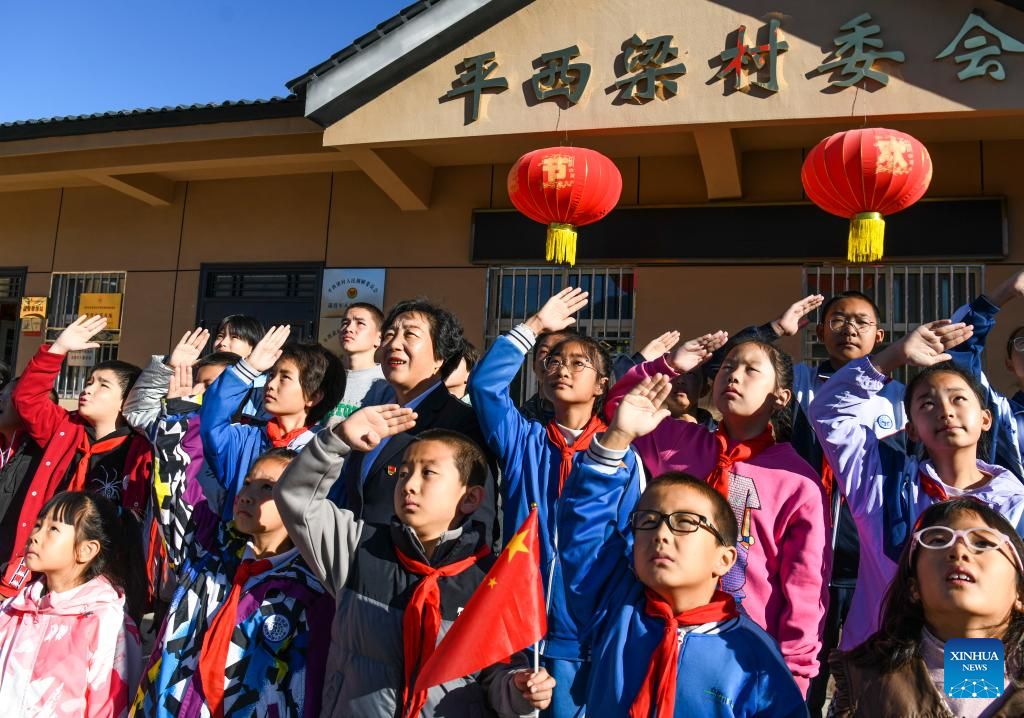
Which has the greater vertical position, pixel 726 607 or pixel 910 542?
pixel 910 542

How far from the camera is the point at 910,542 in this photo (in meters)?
1.75

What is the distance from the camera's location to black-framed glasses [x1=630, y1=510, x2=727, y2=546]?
1833 mm

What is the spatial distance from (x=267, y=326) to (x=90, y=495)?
465 centimetres

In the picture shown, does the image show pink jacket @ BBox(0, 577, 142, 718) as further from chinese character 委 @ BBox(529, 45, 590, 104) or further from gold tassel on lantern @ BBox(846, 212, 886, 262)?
chinese character 委 @ BBox(529, 45, 590, 104)

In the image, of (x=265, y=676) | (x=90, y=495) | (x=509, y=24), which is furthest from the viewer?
(x=509, y=24)

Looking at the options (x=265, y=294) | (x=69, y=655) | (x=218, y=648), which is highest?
(x=265, y=294)

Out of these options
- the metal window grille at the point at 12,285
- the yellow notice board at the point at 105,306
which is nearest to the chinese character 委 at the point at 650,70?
the yellow notice board at the point at 105,306

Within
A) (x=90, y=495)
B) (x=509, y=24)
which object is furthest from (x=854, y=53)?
(x=90, y=495)

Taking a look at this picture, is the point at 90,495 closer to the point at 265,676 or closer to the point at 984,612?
the point at 265,676

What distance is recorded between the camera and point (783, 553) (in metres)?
2.39

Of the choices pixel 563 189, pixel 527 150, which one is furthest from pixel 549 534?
pixel 527 150

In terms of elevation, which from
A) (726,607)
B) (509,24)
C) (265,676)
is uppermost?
(509,24)

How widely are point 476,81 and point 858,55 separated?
247 cm

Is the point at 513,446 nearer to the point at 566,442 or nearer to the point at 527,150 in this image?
the point at 566,442
